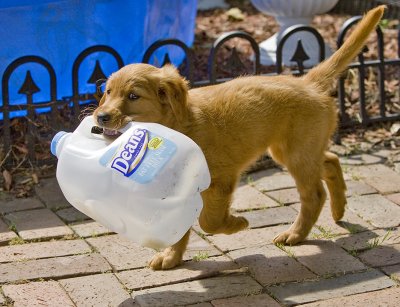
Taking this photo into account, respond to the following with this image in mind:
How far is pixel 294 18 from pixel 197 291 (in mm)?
4004

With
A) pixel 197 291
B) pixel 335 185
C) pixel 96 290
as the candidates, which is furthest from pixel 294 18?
pixel 96 290

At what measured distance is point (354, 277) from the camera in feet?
14.0

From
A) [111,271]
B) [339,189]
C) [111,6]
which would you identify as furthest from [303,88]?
[111,6]

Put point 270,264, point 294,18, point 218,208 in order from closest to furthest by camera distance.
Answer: point 218,208 < point 270,264 < point 294,18

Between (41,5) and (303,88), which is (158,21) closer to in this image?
(41,5)

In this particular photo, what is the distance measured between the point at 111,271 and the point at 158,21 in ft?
9.68

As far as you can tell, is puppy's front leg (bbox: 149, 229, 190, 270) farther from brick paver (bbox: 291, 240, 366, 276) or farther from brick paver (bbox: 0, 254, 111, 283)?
brick paver (bbox: 291, 240, 366, 276)

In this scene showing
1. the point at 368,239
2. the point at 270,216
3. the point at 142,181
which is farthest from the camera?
the point at 270,216

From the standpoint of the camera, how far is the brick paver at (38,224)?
191 inches

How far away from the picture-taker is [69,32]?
247 inches

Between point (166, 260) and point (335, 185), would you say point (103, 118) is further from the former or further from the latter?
point (335, 185)

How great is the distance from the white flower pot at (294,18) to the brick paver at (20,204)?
289 cm

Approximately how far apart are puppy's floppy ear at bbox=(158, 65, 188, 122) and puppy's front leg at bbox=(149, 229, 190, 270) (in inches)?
25.1

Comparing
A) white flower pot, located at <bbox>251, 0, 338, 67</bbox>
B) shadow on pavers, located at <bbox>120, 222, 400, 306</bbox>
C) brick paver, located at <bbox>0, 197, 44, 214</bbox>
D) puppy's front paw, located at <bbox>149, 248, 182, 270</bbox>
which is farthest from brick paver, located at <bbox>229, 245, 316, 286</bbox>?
white flower pot, located at <bbox>251, 0, 338, 67</bbox>
